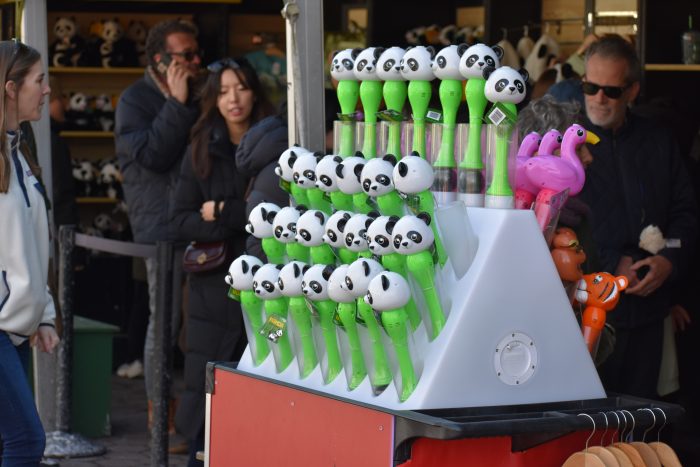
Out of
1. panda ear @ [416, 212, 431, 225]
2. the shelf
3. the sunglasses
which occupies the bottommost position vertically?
panda ear @ [416, 212, 431, 225]

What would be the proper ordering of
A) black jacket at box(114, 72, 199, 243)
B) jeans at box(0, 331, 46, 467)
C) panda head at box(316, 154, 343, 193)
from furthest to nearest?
black jacket at box(114, 72, 199, 243) < jeans at box(0, 331, 46, 467) < panda head at box(316, 154, 343, 193)

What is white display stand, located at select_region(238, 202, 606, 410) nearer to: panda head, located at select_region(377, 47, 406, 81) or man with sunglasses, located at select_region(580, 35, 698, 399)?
panda head, located at select_region(377, 47, 406, 81)

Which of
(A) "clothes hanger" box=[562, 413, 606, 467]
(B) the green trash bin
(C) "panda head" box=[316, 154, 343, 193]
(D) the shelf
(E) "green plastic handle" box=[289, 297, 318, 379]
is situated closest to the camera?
(A) "clothes hanger" box=[562, 413, 606, 467]

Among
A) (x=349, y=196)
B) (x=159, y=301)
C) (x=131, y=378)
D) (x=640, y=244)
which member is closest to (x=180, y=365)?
(x=131, y=378)

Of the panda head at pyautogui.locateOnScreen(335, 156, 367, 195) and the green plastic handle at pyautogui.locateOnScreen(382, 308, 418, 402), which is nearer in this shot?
the green plastic handle at pyautogui.locateOnScreen(382, 308, 418, 402)

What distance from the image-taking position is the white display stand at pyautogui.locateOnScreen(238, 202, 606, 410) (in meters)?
3.00

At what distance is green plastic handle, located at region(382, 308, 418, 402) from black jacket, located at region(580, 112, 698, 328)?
5.73ft

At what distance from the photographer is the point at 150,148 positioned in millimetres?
5871

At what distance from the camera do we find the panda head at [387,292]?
9.66 feet

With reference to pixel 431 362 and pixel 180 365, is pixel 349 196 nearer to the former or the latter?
pixel 431 362

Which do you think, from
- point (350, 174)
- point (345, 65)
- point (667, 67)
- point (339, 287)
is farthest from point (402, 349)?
point (667, 67)

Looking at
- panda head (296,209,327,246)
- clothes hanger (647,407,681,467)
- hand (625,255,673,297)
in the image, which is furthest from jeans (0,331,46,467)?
hand (625,255,673,297)

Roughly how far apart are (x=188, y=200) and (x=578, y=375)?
94.1 inches

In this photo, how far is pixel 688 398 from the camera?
638 centimetres
